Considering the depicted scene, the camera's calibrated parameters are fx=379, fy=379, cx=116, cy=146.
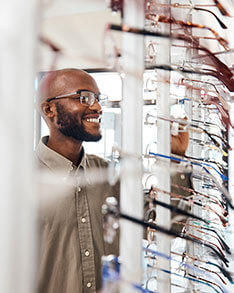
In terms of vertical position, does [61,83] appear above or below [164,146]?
above

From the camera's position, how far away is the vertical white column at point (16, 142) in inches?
15.3

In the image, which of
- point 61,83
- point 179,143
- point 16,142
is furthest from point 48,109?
point 16,142

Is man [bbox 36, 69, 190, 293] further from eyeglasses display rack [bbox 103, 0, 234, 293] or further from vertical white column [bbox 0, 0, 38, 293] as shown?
vertical white column [bbox 0, 0, 38, 293]

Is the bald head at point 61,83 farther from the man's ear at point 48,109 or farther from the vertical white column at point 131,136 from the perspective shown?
the vertical white column at point 131,136

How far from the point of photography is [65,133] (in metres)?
1.26

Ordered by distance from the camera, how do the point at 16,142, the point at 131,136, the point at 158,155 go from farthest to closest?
the point at 158,155
the point at 131,136
the point at 16,142

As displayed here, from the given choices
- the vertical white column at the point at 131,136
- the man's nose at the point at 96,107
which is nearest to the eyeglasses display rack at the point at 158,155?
the vertical white column at the point at 131,136

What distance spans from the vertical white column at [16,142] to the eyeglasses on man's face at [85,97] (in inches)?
29.6

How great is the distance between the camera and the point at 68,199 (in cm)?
122

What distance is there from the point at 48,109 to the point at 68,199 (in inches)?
11.7

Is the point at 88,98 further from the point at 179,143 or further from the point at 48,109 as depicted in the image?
the point at 179,143

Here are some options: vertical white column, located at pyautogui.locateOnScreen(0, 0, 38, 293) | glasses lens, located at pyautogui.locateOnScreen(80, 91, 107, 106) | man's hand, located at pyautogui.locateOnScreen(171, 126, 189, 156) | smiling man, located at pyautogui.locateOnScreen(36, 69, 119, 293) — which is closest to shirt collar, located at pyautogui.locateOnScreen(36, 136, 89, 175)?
smiling man, located at pyautogui.locateOnScreen(36, 69, 119, 293)

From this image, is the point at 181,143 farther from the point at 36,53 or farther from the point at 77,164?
the point at 36,53

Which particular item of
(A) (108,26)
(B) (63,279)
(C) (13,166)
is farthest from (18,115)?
(B) (63,279)
